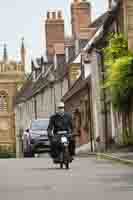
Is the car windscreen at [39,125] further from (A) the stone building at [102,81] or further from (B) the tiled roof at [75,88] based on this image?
(B) the tiled roof at [75,88]

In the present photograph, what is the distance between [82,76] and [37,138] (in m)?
19.9

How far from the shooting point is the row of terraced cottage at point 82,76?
4031cm

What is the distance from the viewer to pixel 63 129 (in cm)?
2016

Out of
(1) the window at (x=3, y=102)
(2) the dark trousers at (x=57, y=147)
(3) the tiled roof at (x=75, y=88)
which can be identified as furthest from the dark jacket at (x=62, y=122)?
(1) the window at (x=3, y=102)

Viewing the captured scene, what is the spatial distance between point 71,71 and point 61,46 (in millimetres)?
8253

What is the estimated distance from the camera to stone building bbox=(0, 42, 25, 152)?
101 meters

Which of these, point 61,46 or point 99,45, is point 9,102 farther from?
point 99,45

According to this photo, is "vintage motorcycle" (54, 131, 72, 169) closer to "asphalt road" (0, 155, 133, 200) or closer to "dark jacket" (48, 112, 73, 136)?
"dark jacket" (48, 112, 73, 136)

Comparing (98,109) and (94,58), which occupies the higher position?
(94,58)

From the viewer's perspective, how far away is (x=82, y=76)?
2110 inches

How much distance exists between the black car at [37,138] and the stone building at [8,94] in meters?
64.1

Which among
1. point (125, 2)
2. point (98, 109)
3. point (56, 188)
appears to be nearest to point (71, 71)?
point (98, 109)

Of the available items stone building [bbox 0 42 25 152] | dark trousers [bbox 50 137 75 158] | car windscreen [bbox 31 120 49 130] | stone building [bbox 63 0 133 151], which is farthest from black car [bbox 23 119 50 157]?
stone building [bbox 0 42 25 152]

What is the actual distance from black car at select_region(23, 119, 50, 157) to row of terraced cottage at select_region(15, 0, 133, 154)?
4716 millimetres
